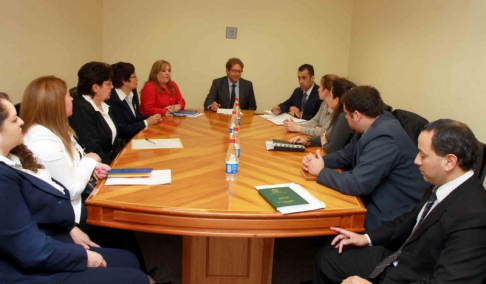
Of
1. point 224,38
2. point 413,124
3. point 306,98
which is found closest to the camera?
point 413,124

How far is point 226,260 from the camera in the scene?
2.04m

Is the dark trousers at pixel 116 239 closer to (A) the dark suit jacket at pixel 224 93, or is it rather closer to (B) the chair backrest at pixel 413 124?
(B) the chair backrest at pixel 413 124

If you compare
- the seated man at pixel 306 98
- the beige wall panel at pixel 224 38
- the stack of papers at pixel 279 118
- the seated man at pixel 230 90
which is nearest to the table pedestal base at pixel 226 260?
the stack of papers at pixel 279 118

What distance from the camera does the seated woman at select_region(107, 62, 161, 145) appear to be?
3.28 meters

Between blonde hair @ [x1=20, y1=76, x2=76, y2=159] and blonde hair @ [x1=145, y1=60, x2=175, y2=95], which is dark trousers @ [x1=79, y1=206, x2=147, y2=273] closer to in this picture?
blonde hair @ [x1=20, y1=76, x2=76, y2=159]

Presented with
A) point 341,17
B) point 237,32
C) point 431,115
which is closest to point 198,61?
Answer: point 237,32

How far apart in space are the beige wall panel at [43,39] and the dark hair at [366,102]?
8.25 ft

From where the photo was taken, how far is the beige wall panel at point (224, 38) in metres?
5.20

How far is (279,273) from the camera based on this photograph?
2506mm

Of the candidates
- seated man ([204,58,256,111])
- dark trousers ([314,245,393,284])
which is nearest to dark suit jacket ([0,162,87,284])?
dark trousers ([314,245,393,284])

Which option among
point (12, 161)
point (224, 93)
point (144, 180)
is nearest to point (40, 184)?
point (12, 161)

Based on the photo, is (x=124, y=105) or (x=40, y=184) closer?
(x=40, y=184)

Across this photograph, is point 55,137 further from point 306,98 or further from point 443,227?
point 306,98

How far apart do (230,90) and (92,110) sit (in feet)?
7.87
